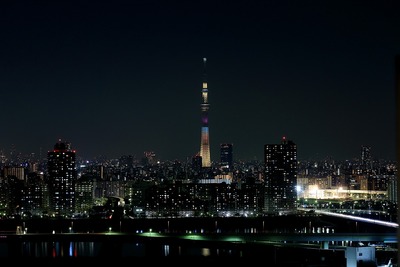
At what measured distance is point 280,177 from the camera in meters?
46.6

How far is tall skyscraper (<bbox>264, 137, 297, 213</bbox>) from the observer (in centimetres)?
4434

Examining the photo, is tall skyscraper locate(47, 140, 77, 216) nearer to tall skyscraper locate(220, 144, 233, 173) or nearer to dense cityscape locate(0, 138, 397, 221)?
dense cityscape locate(0, 138, 397, 221)

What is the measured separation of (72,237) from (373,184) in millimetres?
35252

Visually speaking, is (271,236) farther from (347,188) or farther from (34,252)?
(347,188)

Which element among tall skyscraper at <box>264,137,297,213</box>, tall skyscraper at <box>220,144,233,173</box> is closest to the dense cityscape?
tall skyscraper at <box>264,137,297,213</box>

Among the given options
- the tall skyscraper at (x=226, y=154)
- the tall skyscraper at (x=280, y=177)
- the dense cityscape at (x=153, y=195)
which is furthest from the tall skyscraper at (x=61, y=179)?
the tall skyscraper at (x=226, y=154)

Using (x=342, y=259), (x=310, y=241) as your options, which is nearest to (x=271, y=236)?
(x=310, y=241)

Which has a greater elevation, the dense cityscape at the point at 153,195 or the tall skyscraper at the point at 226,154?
the tall skyscraper at the point at 226,154

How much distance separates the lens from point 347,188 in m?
62.7

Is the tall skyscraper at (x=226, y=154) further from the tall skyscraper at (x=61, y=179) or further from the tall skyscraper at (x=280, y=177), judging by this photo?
the tall skyscraper at (x=61, y=179)

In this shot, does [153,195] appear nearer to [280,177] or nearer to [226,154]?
[280,177]

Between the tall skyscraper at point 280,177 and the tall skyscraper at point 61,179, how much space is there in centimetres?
1049

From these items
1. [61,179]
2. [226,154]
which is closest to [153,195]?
[61,179]

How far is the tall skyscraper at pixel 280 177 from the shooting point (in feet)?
145
